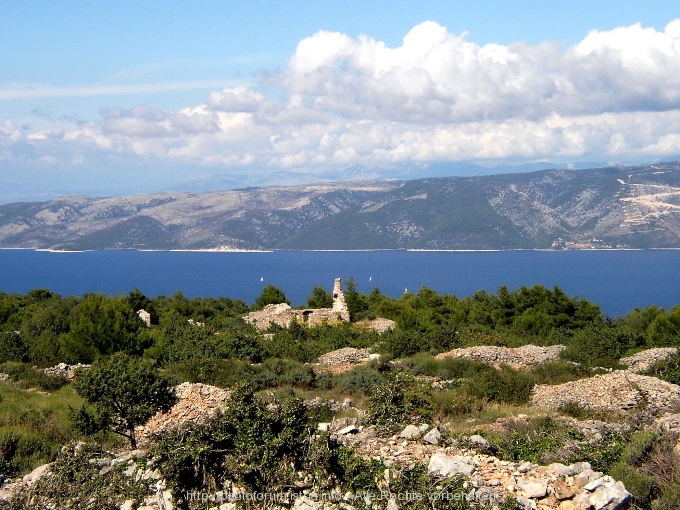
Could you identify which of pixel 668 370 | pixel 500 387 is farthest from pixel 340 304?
pixel 500 387

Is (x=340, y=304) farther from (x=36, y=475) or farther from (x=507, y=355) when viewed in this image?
(x=36, y=475)

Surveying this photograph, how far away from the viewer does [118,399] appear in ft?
43.3

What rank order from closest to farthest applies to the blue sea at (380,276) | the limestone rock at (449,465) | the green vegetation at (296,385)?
the green vegetation at (296,385) → the limestone rock at (449,465) → the blue sea at (380,276)

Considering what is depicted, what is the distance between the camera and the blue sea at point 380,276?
11681 cm

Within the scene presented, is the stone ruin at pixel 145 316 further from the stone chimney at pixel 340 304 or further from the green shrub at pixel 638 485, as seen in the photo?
the green shrub at pixel 638 485

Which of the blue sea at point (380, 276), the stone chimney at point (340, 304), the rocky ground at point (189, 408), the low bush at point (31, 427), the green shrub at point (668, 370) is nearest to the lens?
the low bush at point (31, 427)

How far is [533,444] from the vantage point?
1127 cm

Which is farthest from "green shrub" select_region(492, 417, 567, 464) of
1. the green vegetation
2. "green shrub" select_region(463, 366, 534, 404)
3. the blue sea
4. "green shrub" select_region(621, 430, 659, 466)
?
the blue sea

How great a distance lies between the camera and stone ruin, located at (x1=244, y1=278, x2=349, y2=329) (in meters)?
34.6

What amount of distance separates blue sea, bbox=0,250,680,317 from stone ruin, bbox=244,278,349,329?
64493 mm

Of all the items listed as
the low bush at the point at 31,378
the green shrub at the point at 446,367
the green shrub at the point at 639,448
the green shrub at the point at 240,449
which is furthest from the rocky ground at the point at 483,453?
the low bush at the point at 31,378

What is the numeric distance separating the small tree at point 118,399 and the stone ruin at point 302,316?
776 inches

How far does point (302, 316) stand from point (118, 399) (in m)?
22.5

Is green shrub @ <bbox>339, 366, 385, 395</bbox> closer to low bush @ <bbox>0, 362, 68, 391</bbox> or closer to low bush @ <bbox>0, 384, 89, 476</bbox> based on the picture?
low bush @ <bbox>0, 384, 89, 476</bbox>
